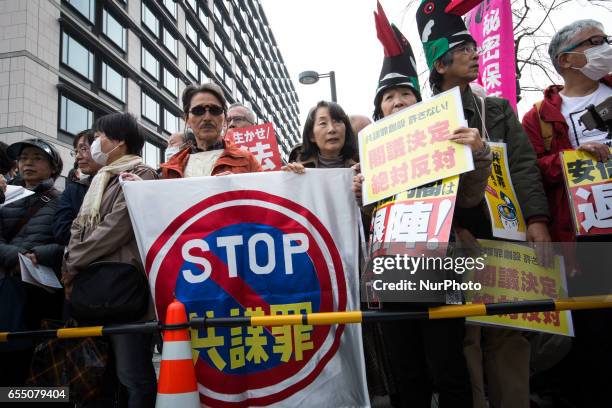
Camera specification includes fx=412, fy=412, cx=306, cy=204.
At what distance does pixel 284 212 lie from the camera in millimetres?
2176

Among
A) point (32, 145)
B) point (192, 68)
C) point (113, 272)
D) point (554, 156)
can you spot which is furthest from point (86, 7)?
point (554, 156)

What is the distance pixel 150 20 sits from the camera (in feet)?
74.3

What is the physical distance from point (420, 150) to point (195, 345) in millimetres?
1427

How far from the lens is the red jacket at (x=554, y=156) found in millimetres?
2045

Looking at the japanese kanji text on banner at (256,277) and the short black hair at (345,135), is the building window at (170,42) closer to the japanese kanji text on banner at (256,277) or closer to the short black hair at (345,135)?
the short black hair at (345,135)

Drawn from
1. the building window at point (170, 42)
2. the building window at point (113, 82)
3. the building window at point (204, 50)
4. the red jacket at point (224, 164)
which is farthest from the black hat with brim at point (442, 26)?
the building window at point (204, 50)

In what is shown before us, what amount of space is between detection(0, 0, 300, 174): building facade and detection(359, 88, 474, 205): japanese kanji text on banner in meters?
9.89

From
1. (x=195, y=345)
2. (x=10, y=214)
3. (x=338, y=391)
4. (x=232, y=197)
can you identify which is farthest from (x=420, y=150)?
(x=10, y=214)

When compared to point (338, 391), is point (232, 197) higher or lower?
higher

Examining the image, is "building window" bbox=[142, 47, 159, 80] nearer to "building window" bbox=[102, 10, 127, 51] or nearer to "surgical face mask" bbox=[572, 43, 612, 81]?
"building window" bbox=[102, 10, 127, 51]

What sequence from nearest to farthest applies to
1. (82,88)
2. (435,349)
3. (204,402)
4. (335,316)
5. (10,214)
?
(435,349), (335,316), (204,402), (10,214), (82,88)

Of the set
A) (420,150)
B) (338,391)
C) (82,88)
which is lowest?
(338,391)

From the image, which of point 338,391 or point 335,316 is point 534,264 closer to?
point 335,316

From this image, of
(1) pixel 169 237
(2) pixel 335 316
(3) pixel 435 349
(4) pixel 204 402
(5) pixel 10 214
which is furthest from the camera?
(5) pixel 10 214
